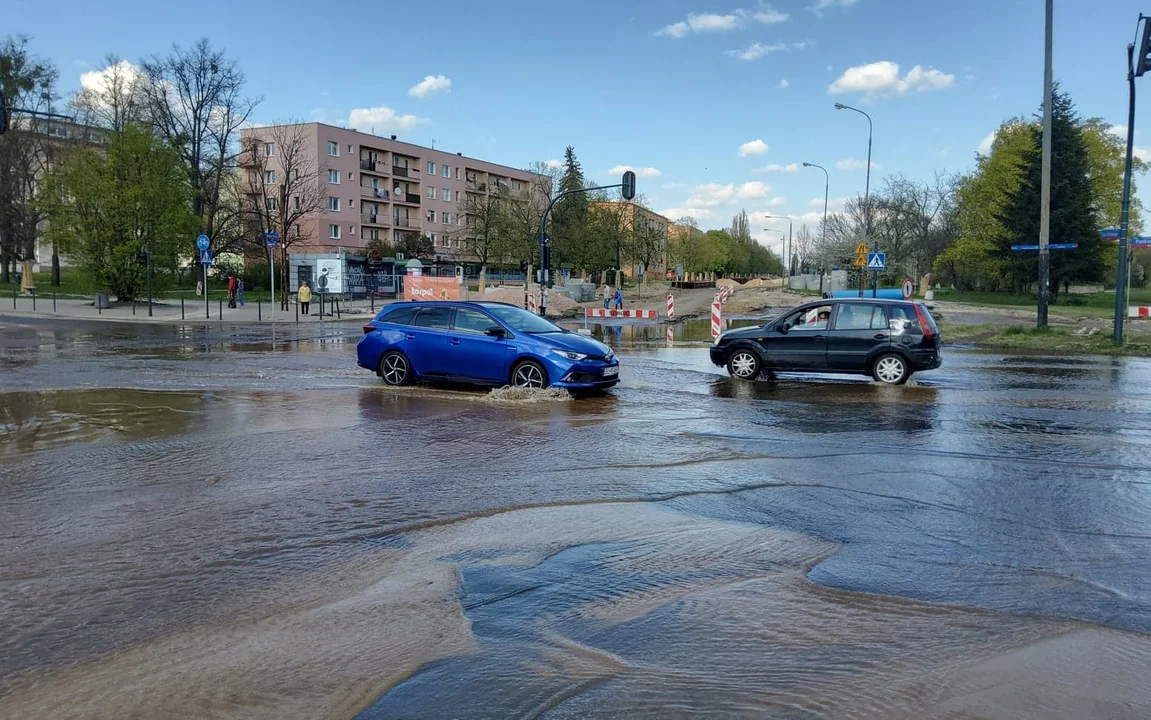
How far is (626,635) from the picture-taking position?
4.08 metres

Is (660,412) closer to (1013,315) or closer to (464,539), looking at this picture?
(464,539)

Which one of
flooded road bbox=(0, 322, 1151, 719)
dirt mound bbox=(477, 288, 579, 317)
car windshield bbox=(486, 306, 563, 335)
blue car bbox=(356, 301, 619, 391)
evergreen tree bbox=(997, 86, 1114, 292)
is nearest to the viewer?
flooded road bbox=(0, 322, 1151, 719)

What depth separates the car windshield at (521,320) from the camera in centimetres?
1312

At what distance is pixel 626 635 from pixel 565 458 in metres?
4.12

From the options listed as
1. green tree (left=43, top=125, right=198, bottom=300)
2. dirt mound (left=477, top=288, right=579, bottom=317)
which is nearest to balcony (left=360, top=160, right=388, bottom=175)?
green tree (left=43, top=125, right=198, bottom=300)

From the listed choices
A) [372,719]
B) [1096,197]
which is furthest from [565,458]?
[1096,197]

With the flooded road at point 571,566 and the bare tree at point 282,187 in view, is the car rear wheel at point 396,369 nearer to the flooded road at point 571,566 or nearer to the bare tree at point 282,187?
the flooded road at point 571,566

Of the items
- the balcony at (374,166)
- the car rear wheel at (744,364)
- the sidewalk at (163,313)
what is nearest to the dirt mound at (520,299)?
the sidewalk at (163,313)

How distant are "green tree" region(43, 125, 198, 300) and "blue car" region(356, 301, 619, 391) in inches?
1138

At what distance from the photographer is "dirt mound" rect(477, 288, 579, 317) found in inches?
1627

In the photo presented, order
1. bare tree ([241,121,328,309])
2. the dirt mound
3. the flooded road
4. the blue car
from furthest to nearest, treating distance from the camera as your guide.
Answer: bare tree ([241,121,328,309]) < the dirt mound < the blue car < the flooded road

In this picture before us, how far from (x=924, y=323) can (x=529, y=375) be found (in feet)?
22.9

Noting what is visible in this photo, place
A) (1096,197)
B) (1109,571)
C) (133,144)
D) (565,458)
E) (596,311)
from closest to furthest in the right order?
1. (1109,571)
2. (565,458)
3. (596,311)
4. (133,144)
5. (1096,197)

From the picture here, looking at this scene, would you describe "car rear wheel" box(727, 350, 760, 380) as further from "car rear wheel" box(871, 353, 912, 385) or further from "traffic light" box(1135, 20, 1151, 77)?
"traffic light" box(1135, 20, 1151, 77)
